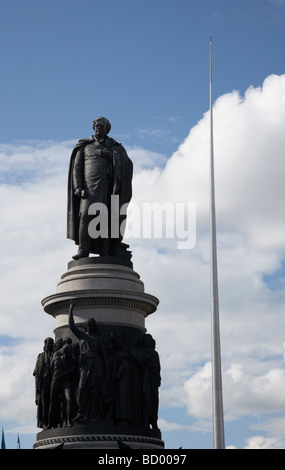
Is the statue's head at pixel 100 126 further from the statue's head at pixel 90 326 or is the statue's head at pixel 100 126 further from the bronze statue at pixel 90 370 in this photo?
the statue's head at pixel 90 326

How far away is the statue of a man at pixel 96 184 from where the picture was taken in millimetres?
31281

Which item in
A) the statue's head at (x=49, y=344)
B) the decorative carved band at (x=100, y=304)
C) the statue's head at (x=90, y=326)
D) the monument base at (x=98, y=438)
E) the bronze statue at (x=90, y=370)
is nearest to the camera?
the monument base at (x=98, y=438)

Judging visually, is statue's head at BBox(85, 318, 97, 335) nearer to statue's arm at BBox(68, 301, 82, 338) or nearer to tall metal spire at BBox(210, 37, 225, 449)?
statue's arm at BBox(68, 301, 82, 338)

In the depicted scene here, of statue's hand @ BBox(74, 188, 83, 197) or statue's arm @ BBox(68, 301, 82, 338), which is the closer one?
statue's arm @ BBox(68, 301, 82, 338)

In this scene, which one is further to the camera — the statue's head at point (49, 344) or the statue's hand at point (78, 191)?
the statue's hand at point (78, 191)

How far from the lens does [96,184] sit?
31.6m

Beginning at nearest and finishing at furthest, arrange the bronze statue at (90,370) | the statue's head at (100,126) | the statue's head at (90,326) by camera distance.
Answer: the bronze statue at (90,370)
the statue's head at (90,326)
the statue's head at (100,126)

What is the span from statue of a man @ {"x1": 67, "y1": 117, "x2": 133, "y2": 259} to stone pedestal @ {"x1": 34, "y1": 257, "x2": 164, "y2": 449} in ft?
2.86

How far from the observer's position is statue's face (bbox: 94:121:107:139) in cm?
3244

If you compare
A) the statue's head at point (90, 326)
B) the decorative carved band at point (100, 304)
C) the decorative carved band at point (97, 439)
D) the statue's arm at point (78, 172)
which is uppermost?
the statue's arm at point (78, 172)

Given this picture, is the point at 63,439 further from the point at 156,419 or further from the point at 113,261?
the point at 113,261

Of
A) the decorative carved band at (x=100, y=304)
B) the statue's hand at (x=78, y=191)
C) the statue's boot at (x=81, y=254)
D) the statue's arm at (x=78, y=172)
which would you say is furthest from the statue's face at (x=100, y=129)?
the decorative carved band at (x=100, y=304)

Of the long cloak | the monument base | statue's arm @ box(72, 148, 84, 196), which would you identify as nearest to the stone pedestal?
the monument base

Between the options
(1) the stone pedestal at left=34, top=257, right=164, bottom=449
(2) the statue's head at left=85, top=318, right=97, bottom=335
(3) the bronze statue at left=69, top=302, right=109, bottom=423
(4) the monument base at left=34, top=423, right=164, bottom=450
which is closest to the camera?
(4) the monument base at left=34, top=423, right=164, bottom=450
